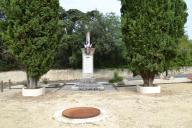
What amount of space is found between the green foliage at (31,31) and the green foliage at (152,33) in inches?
148

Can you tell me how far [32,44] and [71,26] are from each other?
17675 millimetres

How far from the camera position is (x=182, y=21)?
621 inches

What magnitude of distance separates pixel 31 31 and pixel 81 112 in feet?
20.0

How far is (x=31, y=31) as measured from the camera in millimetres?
15492

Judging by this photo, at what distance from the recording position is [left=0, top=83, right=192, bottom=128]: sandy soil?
9.88 metres

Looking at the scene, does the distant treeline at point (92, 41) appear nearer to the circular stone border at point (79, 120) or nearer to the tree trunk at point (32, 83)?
the tree trunk at point (32, 83)

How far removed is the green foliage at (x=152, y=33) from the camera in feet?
50.5

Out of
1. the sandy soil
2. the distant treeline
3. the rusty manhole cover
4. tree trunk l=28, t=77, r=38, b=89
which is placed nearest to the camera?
the sandy soil

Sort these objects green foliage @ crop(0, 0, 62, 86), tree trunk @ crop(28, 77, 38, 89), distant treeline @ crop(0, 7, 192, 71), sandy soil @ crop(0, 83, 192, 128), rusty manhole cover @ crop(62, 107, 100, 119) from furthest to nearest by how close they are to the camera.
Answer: distant treeline @ crop(0, 7, 192, 71) → tree trunk @ crop(28, 77, 38, 89) → green foliage @ crop(0, 0, 62, 86) → rusty manhole cover @ crop(62, 107, 100, 119) → sandy soil @ crop(0, 83, 192, 128)

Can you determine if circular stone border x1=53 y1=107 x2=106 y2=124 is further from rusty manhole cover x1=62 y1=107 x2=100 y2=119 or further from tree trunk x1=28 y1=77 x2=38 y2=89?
tree trunk x1=28 y1=77 x2=38 y2=89

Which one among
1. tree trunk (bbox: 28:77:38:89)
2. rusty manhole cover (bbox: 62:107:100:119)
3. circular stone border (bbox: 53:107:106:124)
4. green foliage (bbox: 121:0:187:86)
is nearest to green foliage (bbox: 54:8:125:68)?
green foliage (bbox: 121:0:187:86)

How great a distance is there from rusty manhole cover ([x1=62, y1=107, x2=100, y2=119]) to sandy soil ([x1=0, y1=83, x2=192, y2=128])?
0.45 m

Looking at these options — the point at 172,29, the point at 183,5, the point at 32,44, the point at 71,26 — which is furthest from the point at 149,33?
the point at 71,26

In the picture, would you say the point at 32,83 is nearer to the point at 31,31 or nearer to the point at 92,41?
Answer: the point at 31,31
